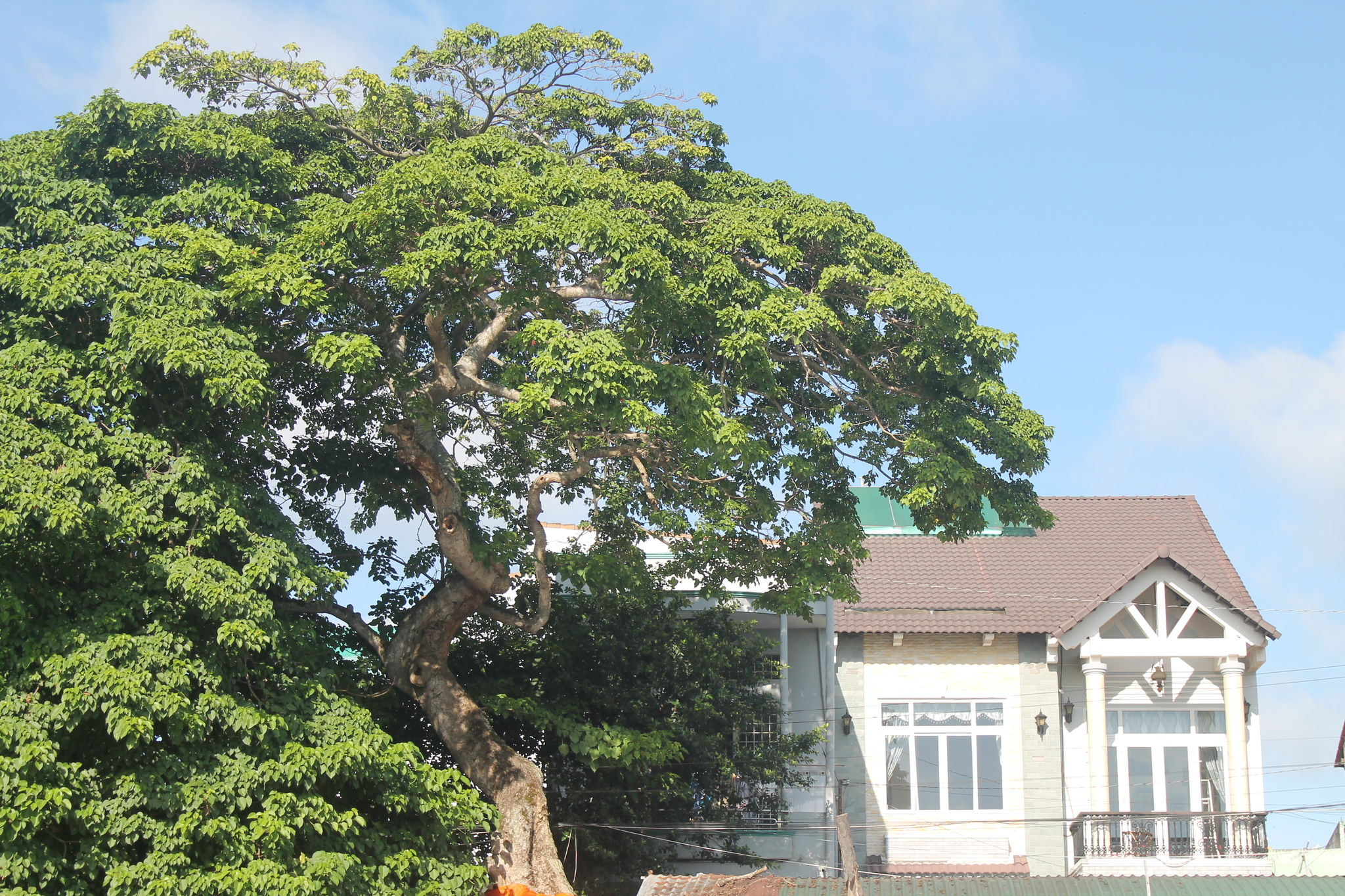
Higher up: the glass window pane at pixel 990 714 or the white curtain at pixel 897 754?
the glass window pane at pixel 990 714

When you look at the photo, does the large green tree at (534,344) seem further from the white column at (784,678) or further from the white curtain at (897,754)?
the white curtain at (897,754)

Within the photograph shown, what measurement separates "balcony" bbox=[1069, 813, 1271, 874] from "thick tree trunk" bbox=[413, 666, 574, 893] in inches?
336

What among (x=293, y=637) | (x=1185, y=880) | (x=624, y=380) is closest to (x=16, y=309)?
(x=293, y=637)

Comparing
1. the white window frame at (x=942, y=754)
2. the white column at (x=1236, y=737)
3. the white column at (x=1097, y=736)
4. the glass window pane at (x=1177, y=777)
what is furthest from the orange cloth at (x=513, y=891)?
the white column at (x=1236, y=737)

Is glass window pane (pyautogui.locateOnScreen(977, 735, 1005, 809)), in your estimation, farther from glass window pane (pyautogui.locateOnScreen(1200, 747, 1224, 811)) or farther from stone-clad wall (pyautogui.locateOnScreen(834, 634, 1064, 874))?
glass window pane (pyautogui.locateOnScreen(1200, 747, 1224, 811))

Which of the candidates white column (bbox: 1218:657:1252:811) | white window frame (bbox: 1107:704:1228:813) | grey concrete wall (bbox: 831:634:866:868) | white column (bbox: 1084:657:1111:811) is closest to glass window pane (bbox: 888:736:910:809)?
grey concrete wall (bbox: 831:634:866:868)

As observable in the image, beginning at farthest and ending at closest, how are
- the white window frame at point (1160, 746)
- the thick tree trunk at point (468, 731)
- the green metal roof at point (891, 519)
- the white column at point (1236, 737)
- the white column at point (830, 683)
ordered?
the green metal roof at point (891, 519) < the white window frame at point (1160, 746) < the white column at point (830, 683) < the white column at point (1236, 737) < the thick tree trunk at point (468, 731)

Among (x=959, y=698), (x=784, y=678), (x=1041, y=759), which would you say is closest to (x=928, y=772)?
(x=959, y=698)

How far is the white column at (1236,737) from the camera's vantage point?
72.5 ft

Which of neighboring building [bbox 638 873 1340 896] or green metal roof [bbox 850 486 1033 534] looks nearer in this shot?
neighboring building [bbox 638 873 1340 896]

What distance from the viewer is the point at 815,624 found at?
23844 mm

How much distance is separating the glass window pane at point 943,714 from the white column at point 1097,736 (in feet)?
6.89

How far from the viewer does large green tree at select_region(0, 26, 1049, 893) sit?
53.2 feet

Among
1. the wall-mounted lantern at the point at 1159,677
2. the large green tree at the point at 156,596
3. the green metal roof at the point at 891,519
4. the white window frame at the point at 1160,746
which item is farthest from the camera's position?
the green metal roof at the point at 891,519
